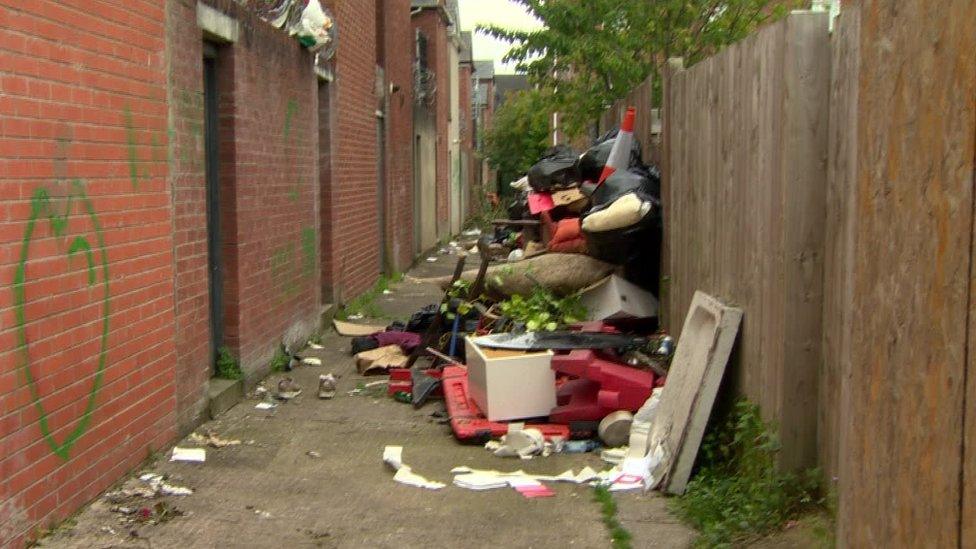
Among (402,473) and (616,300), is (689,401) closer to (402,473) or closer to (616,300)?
(402,473)

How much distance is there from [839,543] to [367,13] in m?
12.4

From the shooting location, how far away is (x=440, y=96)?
1003 inches

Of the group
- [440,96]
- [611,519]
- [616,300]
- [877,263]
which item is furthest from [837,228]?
[440,96]

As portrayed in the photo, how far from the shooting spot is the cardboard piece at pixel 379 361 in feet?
30.1

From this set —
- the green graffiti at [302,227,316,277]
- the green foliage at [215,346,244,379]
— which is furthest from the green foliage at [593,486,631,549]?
the green graffiti at [302,227,316,277]

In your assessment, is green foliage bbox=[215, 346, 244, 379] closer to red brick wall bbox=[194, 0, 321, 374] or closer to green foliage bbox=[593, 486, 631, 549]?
red brick wall bbox=[194, 0, 321, 374]

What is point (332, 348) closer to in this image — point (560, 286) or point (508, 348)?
point (560, 286)

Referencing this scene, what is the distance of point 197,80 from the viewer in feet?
23.5

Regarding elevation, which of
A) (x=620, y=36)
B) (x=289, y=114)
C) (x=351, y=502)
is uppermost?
(x=620, y=36)

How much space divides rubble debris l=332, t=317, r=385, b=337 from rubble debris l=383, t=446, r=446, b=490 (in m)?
4.53

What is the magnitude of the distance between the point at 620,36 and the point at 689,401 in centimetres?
920

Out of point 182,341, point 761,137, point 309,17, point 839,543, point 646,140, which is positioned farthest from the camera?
Answer: point 309,17

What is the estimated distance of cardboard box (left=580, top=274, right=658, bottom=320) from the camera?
28.5ft

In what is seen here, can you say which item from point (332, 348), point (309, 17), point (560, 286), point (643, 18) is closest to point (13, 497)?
point (560, 286)
